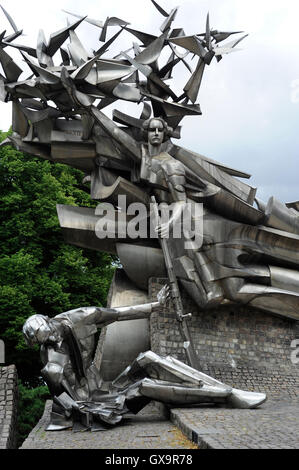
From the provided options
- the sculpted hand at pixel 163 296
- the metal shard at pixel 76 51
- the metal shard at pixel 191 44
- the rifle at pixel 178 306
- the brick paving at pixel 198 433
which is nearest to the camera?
the brick paving at pixel 198 433

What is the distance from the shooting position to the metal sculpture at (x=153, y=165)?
1206 centimetres

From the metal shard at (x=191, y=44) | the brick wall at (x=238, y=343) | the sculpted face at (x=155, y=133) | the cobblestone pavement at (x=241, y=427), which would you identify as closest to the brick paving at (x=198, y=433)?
the cobblestone pavement at (x=241, y=427)

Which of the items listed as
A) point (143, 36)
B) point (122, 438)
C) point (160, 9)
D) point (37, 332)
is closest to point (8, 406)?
point (37, 332)

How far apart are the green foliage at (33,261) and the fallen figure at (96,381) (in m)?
7.97

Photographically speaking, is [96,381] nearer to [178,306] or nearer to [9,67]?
[178,306]

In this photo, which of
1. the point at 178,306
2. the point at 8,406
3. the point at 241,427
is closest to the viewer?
the point at 241,427

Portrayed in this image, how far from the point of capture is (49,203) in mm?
18516

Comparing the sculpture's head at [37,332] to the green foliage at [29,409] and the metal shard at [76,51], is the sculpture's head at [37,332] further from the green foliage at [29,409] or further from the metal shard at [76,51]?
the metal shard at [76,51]

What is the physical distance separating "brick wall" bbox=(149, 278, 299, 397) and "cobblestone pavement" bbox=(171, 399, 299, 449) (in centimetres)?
252

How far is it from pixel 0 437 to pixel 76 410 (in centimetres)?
153

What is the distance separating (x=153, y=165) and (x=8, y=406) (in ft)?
18.4

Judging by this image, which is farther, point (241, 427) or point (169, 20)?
point (169, 20)

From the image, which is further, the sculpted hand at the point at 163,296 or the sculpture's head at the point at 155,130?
the sculpture's head at the point at 155,130

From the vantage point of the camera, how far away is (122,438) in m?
7.54
